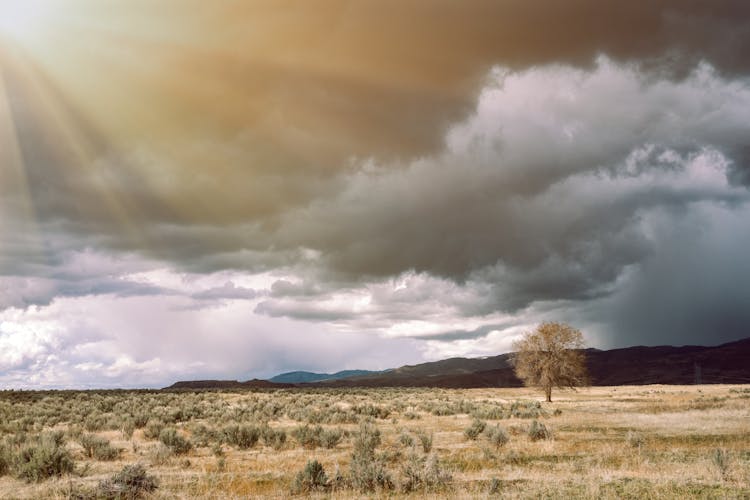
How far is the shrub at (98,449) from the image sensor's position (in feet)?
69.3

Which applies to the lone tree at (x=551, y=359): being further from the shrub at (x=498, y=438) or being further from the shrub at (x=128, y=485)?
the shrub at (x=128, y=485)

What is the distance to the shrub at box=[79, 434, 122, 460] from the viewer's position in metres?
21.1

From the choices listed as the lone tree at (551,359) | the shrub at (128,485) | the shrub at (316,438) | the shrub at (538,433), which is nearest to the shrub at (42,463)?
the shrub at (128,485)

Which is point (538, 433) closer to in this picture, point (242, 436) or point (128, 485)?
point (242, 436)

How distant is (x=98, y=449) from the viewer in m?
21.3

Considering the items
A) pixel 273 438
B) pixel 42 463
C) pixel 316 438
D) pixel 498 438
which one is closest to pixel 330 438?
pixel 316 438

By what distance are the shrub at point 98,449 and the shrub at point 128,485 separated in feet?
26.6

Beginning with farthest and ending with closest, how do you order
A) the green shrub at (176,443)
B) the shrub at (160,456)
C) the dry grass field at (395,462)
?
the green shrub at (176,443)
the shrub at (160,456)
the dry grass field at (395,462)

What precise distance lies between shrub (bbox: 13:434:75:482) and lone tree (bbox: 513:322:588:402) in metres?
54.0

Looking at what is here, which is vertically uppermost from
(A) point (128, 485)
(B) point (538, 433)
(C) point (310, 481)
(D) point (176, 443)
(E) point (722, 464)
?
(A) point (128, 485)

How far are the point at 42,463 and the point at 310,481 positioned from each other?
8736mm

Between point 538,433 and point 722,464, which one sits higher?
point 722,464

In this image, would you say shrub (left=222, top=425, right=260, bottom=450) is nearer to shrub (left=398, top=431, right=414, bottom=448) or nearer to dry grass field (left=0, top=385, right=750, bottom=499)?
dry grass field (left=0, top=385, right=750, bottom=499)

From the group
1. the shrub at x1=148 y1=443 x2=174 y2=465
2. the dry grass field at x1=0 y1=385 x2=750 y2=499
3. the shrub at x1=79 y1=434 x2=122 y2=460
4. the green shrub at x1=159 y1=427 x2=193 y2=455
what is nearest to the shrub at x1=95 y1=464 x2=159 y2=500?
the dry grass field at x1=0 y1=385 x2=750 y2=499
